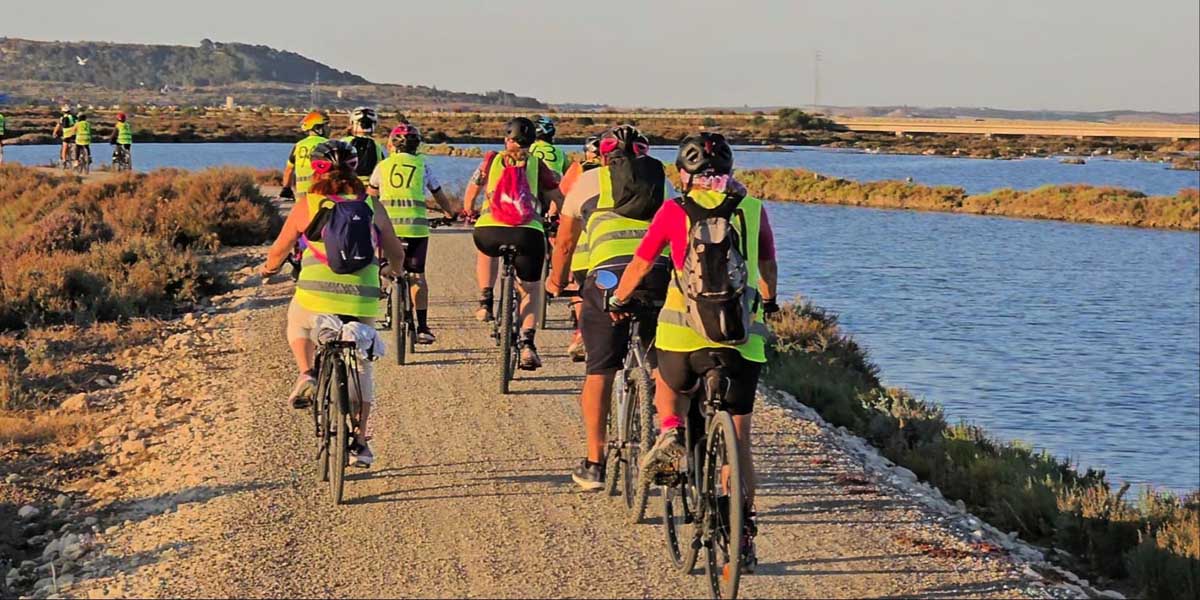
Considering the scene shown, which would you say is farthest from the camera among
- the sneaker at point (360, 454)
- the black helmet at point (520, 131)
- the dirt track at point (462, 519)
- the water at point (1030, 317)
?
the water at point (1030, 317)

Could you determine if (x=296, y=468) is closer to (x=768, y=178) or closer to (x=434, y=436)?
(x=434, y=436)

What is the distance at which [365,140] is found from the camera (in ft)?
40.2

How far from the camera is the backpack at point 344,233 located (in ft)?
26.6

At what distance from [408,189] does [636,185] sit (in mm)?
4304

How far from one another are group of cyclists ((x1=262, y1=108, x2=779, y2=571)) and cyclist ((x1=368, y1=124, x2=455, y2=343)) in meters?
0.01

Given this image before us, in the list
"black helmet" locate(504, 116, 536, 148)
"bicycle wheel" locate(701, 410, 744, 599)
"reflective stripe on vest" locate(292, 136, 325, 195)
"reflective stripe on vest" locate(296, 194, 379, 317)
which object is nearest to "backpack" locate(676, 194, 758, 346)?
"bicycle wheel" locate(701, 410, 744, 599)

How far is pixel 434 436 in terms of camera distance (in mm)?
10227

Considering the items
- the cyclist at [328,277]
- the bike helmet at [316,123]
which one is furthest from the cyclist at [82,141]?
the cyclist at [328,277]

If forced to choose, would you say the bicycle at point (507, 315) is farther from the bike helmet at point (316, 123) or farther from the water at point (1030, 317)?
the water at point (1030, 317)

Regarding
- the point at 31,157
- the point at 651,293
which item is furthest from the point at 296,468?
the point at 31,157

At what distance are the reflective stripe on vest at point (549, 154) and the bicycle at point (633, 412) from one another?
17.3 ft

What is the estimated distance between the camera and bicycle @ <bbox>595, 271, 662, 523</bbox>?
756 cm

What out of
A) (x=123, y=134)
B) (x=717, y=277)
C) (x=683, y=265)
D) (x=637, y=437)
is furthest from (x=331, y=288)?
(x=123, y=134)

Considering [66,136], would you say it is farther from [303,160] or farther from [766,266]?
[766,266]
